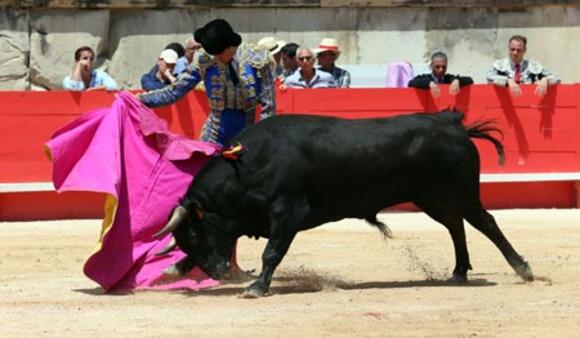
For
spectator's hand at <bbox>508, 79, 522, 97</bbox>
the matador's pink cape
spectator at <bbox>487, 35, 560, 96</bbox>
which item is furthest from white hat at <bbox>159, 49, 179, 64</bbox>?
the matador's pink cape

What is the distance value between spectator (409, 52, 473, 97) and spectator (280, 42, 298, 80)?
3.21 ft

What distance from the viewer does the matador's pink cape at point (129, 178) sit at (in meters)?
7.67

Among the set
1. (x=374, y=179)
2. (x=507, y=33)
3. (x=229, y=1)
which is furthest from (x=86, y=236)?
(x=507, y=33)

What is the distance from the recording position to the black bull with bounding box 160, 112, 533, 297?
23.7 ft

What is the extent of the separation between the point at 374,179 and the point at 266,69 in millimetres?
877

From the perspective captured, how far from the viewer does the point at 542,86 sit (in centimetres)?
1186

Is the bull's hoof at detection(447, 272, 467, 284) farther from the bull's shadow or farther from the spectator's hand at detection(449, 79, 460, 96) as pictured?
the spectator's hand at detection(449, 79, 460, 96)

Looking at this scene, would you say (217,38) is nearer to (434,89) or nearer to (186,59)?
(186,59)

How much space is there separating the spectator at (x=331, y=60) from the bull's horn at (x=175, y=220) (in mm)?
4438

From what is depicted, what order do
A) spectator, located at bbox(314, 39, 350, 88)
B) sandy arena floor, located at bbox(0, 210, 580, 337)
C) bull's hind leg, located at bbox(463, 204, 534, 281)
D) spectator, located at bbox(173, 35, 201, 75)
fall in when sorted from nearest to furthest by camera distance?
sandy arena floor, located at bbox(0, 210, 580, 337) < bull's hind leg, located at bbox(463, 204, 534, 281) < spectator, located at bbox(173, 35, 201, 75) < spectator, located at bbox(314, 39, 350, 88)

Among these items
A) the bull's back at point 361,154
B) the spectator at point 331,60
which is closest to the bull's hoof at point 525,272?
the bull's back at point 361,154

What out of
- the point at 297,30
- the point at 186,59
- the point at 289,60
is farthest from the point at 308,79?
the point at 297,30

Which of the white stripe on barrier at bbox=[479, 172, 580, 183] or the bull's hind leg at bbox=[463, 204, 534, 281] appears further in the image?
the white stripe on barrier at bbox=[479, 172, 580, 183]

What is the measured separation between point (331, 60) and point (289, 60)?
1.79 ft
